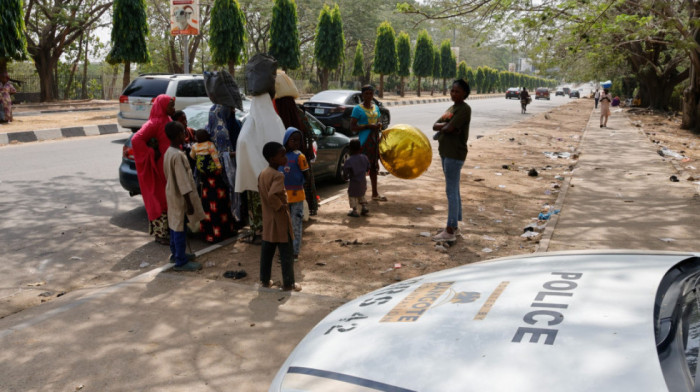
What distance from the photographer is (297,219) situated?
5.58 m

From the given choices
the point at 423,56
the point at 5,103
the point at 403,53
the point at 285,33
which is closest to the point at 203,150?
the point at 5,103

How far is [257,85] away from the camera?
567 centimetres

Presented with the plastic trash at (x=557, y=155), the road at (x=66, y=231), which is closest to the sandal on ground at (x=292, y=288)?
the road at (x=66, y=231)

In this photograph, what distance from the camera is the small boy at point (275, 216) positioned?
4.54m

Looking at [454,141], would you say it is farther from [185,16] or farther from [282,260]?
[185,16]

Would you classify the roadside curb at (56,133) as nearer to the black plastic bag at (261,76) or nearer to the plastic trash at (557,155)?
the black plastic bag at (261,76)

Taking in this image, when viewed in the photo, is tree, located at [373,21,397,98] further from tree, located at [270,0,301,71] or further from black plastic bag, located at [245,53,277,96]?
black plastic bag, located at [245,53,277,96]

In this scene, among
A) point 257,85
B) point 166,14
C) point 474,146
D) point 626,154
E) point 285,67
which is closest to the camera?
point 257,85

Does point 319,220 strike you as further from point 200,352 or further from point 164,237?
point 200,352

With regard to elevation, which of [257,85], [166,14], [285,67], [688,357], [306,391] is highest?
[166,14]

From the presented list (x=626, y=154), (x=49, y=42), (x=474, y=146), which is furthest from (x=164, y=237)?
(x=49, y=42)

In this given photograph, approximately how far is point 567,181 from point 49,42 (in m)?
29.3

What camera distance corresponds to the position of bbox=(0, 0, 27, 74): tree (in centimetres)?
1855

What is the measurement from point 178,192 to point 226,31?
84.5 ft
